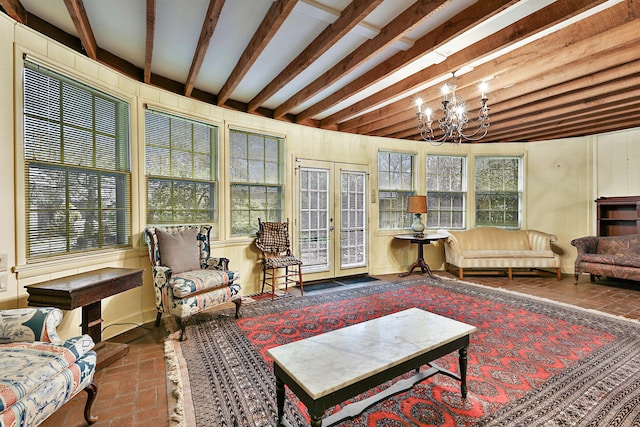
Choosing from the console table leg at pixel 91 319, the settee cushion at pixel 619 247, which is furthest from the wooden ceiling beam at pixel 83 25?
the settee cushion at pixel 619 247

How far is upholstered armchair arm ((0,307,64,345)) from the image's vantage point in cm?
158

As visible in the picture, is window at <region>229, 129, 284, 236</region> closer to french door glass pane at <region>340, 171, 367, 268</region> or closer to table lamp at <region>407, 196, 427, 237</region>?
french door glass pane at <region>340, 171, 367, 268</region>

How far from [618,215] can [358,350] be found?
6.01 metres

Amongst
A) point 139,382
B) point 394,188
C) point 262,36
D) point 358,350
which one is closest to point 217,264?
point 139,382

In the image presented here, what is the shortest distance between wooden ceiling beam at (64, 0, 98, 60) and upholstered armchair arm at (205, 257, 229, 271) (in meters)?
2.19

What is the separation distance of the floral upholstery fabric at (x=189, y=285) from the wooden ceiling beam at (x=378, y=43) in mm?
2218

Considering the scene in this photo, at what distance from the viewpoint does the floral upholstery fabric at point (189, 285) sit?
105 inches

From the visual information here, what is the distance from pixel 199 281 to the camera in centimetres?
281

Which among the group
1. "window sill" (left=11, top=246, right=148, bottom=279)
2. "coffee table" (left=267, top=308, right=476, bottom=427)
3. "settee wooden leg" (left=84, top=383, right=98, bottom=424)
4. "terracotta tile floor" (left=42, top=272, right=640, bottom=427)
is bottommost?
"terracotta tile floor" (left=42, top=272, right=640, bottom=427)

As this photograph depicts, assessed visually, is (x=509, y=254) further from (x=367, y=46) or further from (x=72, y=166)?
(x=72, y=166)

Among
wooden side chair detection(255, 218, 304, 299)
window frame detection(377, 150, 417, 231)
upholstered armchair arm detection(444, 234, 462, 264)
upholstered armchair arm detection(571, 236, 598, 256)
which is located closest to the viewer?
wooden side chair detection(255, 218, 304, 299)

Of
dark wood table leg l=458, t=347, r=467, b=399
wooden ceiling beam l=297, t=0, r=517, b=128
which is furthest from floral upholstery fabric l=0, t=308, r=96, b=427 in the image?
wooden ceiling beam l=297, t=0, r=517, b=128

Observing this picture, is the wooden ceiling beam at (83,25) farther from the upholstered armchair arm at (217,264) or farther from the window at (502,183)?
the window at (502,183)

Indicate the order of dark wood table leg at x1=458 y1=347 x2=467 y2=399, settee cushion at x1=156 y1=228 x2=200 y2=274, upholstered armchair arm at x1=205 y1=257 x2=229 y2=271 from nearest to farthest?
dark wood table leg at x1=458 y1=347 x2=467 y2=399 < settee cushion at x1=156 y1=228 x2=200 y2=274 < upholstered armchair arm at x1=205 y1=257 x2=229 y2=271
